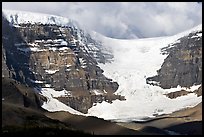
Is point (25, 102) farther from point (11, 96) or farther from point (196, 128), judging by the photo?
point (196, 128)

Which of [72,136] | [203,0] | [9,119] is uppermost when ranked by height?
[9,119]

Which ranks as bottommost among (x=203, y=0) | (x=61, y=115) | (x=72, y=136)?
(x=72, y=136)

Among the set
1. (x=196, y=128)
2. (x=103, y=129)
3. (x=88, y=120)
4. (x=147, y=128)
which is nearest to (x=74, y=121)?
(x=88, y=120)

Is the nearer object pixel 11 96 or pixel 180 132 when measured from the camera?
pixel 11 96

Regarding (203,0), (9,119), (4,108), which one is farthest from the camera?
(4,108)

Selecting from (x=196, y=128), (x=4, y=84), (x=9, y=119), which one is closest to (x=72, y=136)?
(x=9, y=119)

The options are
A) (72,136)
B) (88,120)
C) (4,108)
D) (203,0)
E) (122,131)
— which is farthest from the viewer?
(88,120)

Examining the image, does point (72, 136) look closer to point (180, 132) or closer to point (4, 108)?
point (4, 108)

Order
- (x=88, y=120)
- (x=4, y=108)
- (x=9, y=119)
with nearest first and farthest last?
(x=9, y=119) < (x=4, y=108) < (x=88, y=120)

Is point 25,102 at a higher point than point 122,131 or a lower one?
higher
